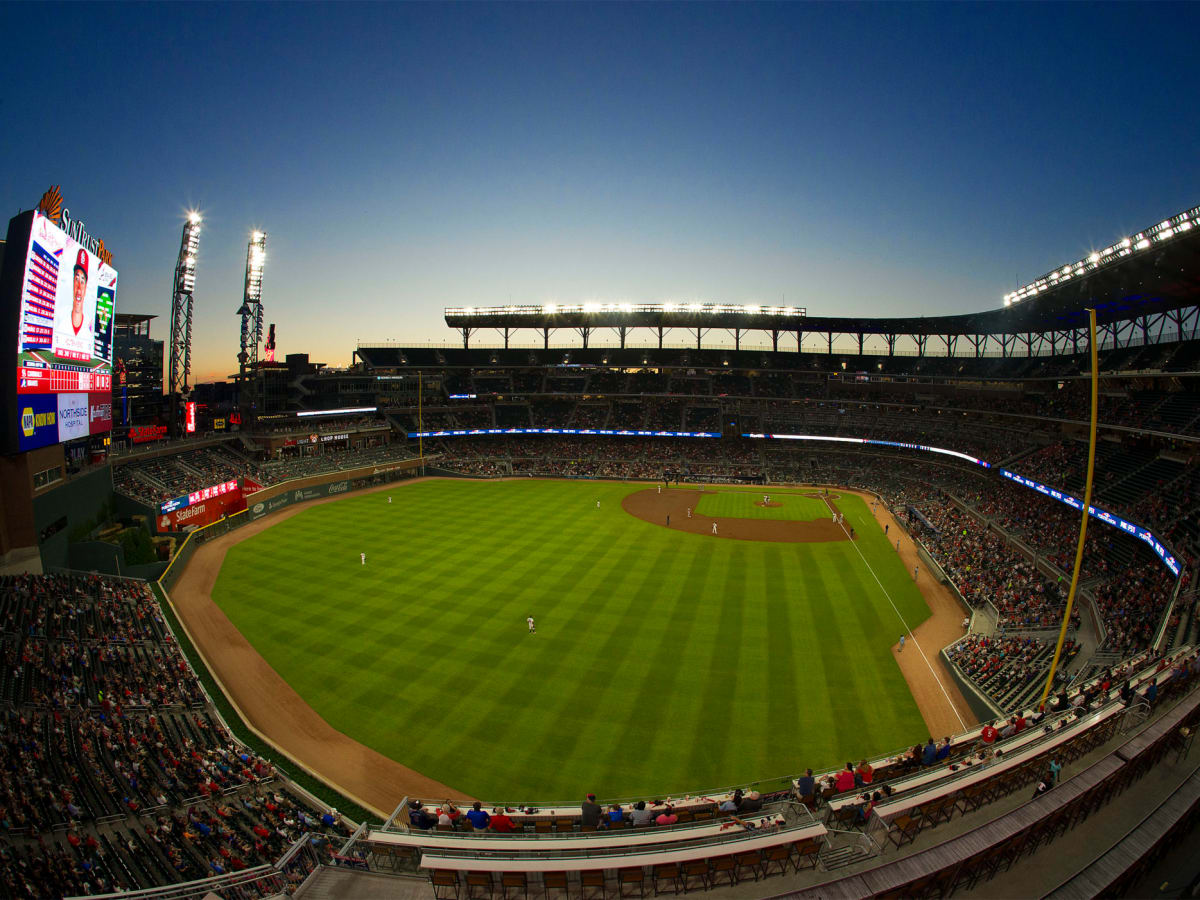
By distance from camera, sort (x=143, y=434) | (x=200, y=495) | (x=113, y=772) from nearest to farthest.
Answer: (x=113, y=772)
(x=200, y=495)
(x=143, y=434)

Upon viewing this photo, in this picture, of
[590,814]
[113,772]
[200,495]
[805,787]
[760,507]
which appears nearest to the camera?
[590,814]

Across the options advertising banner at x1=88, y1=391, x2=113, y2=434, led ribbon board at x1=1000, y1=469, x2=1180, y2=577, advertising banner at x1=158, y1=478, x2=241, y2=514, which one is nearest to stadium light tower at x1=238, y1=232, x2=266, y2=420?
advertising banner at x1=158, y1=478, x2=241, y2=514

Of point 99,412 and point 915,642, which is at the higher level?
point 99,412

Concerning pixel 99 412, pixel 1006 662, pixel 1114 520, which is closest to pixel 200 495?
pixel 99 412

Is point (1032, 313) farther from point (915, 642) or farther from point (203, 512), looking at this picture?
point (203, 512)

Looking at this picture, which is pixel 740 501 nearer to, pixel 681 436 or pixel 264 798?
pixel 681 436

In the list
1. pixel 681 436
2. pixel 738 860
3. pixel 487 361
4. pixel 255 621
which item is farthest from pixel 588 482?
pixel 738 860

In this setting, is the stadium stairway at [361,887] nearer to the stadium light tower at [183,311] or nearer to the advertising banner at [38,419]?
the advertising banner at [38,419]

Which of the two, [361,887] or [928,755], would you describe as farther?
[928,755]
